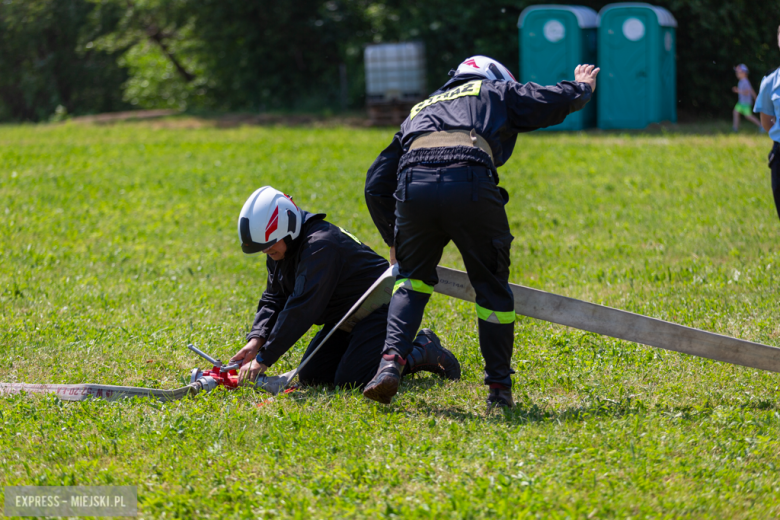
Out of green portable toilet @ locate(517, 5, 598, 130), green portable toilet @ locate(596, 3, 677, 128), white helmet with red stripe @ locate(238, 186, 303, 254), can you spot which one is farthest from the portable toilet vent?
white helmet with red stripe @ locate(238, 186, 303, 254)

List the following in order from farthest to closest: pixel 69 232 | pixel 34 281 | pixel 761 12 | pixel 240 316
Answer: pixel 761 12 < pixel 69 232 < pixel 34 281 < pixel 240 316

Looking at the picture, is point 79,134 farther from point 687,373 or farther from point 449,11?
point 687,373

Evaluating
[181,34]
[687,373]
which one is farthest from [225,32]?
[687,373]

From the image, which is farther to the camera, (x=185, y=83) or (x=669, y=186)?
(x=185, y=83)

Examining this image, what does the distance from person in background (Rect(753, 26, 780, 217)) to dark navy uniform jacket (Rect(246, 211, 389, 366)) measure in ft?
9.75

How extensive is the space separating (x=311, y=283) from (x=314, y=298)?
9 centimetres

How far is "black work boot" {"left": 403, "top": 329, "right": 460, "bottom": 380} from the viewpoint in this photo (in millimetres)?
5145

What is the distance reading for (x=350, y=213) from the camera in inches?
435

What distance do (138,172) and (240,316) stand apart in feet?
28.8

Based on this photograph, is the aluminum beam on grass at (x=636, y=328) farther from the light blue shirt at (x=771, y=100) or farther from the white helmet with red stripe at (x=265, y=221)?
the light blue shirt at (x=771, y=100)

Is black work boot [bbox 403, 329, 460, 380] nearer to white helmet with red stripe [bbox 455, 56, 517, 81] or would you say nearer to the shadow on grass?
the shadow on grass

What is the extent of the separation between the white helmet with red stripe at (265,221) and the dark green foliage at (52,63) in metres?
32.1

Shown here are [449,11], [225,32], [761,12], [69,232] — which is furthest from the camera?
[225,32]

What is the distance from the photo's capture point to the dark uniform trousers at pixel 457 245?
4.13m
